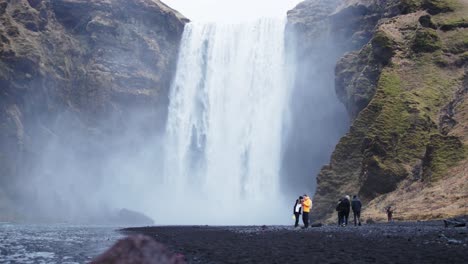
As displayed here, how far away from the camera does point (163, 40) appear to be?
85.2 metres

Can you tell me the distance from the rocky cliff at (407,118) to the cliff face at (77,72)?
3403 centimetres

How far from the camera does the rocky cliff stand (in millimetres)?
36156

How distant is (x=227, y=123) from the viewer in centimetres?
7644

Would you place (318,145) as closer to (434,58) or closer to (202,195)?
(202,195)

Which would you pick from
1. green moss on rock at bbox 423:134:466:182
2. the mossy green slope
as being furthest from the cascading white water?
green moss on rock at bbox 423:134:466:182

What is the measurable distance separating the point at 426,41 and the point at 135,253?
5009 centimetres

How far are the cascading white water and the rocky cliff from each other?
17235 millimetres

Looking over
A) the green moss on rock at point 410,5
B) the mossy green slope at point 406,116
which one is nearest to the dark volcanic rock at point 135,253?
the mossy green slope at point 406,116

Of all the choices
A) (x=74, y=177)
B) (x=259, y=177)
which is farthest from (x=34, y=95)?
(x=259, y=177)

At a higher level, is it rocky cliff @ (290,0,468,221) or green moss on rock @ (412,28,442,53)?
green moss on rock @ (412,28,442,53)

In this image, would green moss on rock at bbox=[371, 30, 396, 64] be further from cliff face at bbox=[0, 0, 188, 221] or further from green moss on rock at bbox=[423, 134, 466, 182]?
cliff face at bbox=[0, 0, 188, 221]

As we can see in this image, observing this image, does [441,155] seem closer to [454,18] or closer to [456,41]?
[456,41]

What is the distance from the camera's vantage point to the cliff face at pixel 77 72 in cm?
7056

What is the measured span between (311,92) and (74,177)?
116 ft
